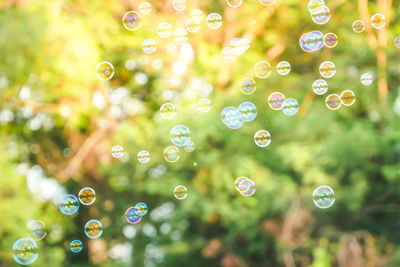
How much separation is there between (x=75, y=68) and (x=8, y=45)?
0.50 metres

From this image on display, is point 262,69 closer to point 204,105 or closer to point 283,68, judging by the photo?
point 283,68

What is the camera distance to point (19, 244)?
10.4ft

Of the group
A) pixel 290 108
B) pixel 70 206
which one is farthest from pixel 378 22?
pixel 70 206

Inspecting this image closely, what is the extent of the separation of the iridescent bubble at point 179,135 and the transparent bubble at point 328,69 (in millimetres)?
1036

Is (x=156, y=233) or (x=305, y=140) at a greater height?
(x=305, y=140)

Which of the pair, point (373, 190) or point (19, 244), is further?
point (373, 190)

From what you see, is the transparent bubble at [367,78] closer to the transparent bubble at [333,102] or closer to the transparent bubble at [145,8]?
the transparent bubble at [333,102]

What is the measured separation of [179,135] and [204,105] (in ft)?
1.82

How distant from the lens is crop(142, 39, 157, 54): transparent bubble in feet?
11.9

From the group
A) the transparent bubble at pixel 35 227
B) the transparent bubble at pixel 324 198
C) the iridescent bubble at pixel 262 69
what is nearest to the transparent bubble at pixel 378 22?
the iridescent bubble at pixel 262 69

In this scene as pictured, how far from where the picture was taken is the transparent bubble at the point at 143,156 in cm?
366

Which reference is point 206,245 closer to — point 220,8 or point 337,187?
point 337,187

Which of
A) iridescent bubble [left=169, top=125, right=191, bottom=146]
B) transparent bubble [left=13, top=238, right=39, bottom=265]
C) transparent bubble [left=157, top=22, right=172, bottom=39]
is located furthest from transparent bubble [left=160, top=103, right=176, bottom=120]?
transparent bubble [left=13, top=238, right=39, bottom=265]

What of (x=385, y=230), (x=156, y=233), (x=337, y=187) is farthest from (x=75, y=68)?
(x=385, y=230)
